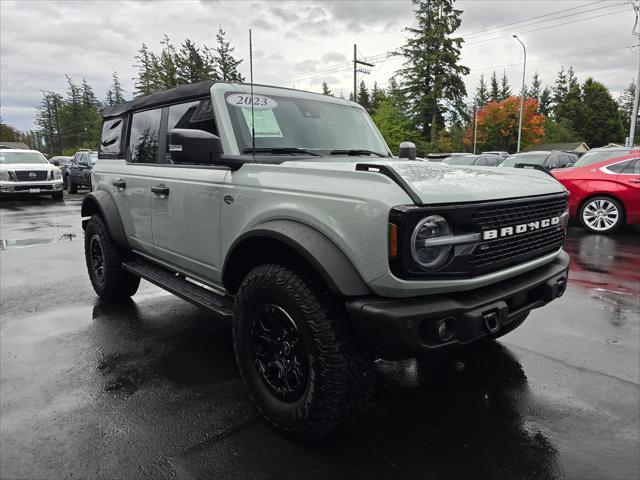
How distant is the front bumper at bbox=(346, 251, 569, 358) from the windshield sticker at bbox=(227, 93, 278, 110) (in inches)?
68.4

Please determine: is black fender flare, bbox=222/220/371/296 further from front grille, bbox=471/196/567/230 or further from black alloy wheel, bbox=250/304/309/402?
front grille, bbox=471/196/567/230

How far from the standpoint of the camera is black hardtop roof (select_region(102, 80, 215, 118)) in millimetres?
3256

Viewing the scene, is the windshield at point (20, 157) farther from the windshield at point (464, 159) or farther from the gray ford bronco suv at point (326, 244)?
the gray ford bronco suv at point (326, 244)

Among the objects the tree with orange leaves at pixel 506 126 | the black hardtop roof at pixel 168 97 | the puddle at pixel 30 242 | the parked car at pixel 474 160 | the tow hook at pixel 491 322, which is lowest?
the puddle at pixel 30 242

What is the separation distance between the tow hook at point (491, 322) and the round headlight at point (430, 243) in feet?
1.10

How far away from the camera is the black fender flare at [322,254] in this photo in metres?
2.07

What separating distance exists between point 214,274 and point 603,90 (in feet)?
291

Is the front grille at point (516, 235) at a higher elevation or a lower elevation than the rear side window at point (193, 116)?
lower

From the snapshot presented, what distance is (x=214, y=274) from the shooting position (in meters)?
3.09

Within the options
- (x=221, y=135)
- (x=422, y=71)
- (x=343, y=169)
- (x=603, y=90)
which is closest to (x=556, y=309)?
(x=343, y=169)

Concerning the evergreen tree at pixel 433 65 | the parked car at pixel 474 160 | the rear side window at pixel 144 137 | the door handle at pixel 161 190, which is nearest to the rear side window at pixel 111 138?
the rear side window at pixel 144 137

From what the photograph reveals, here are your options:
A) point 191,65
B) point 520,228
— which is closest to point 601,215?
point 520,228

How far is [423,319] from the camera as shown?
1.95 meters

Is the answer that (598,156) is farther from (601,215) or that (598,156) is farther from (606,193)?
(601,215)
